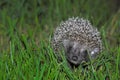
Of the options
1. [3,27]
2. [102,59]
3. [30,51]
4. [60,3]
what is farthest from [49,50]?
[60,3]

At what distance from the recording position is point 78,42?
5.06 metres

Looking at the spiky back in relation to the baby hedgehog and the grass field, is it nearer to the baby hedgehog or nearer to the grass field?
the baby hedgehog

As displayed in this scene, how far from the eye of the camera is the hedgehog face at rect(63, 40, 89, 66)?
4918mm

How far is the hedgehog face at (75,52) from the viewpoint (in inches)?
194

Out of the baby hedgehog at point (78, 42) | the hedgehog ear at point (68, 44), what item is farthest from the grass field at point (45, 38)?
the hedgehog ear at point (68, 44)

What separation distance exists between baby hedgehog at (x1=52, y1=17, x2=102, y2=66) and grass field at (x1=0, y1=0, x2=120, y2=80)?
0.42 ft

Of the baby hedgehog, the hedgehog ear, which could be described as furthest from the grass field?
the hedgehog ear

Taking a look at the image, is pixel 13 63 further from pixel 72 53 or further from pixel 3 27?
pixel 3 27

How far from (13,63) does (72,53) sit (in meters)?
0.81

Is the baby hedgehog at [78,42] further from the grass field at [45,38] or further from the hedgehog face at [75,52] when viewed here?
the grass field at [45,38]

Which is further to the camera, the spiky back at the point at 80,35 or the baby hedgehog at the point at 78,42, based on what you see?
the spiky back at the point at 80,35

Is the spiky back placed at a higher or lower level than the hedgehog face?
higher

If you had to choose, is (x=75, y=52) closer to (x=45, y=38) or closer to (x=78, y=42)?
(x=78, y=42)

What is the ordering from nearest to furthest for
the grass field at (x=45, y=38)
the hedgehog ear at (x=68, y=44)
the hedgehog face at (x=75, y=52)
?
1. the grass field at (x=45, y=38)
2. the hedgehog face at (x=75, y=52)
3. the hedgehog ear at (x=68, y=44)
